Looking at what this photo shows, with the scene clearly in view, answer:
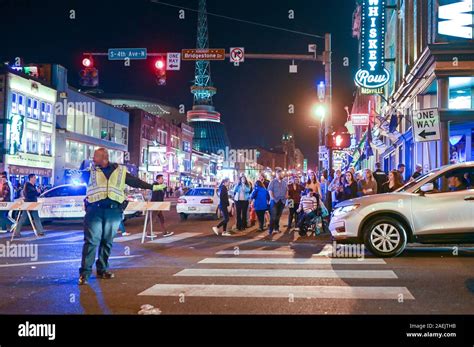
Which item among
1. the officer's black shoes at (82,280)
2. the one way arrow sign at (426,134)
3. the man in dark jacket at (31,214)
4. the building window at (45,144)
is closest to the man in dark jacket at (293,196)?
the one way arrow sign at (426,134)

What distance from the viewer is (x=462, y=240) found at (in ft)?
31.8

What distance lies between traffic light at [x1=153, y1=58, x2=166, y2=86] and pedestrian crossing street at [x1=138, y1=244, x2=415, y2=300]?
9045mm

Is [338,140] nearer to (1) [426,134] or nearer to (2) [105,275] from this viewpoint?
(1) [426,134]

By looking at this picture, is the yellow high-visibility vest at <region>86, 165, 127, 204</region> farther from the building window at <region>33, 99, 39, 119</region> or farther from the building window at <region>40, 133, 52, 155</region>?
the building window at <region>40, 133, 52, 155</region>

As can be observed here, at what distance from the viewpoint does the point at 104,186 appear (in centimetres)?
781

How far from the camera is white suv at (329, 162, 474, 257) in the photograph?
9.72 metres

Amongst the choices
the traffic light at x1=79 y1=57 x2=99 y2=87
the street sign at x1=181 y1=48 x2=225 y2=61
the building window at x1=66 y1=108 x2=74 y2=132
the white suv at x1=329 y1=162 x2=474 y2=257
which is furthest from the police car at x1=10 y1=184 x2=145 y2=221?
the building window at x1=66 y1=108 x2=74 y2=132

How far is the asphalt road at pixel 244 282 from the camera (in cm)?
614

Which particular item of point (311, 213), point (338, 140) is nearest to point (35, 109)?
point (338, 140)

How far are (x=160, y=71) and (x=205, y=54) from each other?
182cm
